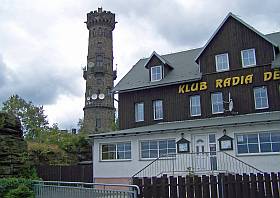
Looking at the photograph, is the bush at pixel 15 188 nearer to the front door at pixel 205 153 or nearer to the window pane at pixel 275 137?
the front door at pixel 205 153

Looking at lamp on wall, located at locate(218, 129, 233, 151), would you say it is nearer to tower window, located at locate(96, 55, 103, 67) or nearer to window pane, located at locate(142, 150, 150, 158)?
window pane, located at locate(142, 150, 150, 158)

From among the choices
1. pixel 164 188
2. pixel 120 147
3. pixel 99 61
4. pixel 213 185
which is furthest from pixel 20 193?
pixel 99 61

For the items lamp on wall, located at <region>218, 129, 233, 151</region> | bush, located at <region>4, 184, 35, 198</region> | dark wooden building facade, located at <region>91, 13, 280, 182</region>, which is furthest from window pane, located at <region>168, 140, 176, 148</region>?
bush, located at <region>4, 184, 35, 198</region>

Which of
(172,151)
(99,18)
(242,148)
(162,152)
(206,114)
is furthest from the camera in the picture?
(99,18)

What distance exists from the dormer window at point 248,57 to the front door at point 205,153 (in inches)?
242

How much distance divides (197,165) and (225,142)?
7.32ft

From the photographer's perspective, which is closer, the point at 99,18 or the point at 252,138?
the point at 252,138

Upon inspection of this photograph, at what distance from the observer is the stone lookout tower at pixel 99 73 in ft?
184

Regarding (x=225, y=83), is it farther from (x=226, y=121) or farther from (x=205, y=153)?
(x=205, y=153)

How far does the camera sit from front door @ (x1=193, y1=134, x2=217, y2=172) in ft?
71.7

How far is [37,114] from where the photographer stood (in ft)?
169

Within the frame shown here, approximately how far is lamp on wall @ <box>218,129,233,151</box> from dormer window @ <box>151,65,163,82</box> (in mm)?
8339

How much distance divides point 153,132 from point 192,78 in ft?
18.0

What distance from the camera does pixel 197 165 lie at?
2219 cm
